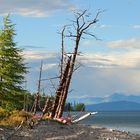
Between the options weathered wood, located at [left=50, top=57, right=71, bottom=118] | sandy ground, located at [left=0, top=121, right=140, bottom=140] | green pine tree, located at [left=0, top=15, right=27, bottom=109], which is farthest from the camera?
green pine tree, located at [left=0, top=15, right=27, bottom=109]

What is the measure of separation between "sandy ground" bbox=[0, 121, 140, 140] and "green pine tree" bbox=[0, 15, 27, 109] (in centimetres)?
2059

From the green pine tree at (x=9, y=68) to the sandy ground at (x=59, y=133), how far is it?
20593mm

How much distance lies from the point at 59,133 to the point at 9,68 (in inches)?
937

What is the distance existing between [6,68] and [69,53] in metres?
13.7

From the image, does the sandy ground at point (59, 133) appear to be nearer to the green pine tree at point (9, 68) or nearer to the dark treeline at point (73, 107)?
the dark treeline at point (73, 107)

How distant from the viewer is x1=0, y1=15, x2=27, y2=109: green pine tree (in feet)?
160

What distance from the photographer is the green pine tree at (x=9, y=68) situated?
48.9 meters

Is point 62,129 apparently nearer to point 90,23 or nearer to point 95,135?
point 95,135

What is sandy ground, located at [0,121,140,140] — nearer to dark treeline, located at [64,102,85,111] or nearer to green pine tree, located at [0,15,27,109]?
dark treeline, located at [64,102,85,111]

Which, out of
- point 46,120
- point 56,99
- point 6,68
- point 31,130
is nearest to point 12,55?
point 6,68

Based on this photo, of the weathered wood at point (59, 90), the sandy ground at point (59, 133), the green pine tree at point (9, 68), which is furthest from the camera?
the green pine tree at point (9, 68)

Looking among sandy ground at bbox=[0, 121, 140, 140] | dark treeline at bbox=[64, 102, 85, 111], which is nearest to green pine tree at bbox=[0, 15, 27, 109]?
dark treeline at bbox=[64, 102, 85, 111]

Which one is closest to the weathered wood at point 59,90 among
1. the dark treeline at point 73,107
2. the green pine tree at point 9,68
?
the dark treeline at point 73,107

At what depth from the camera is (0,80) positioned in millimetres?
49219
